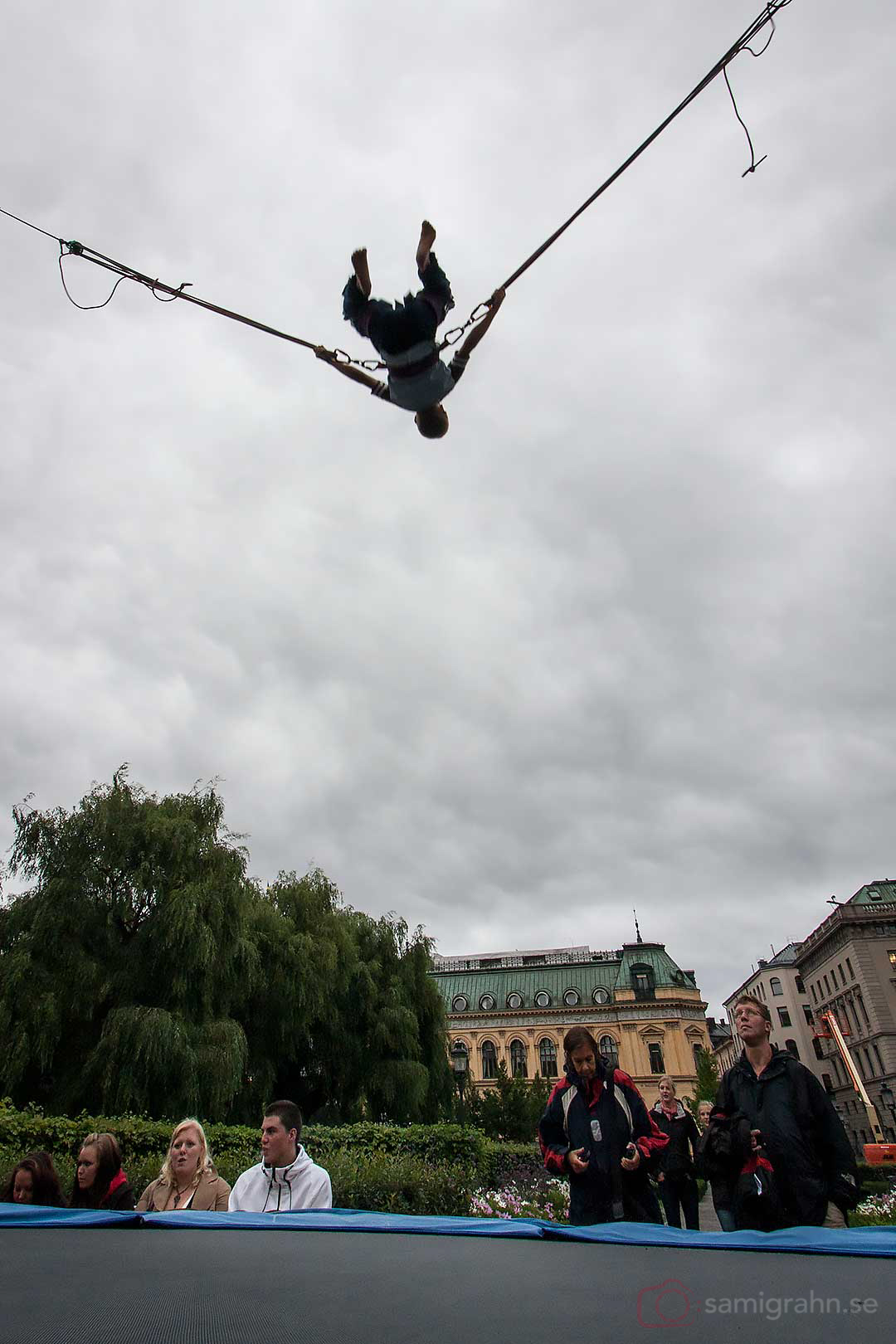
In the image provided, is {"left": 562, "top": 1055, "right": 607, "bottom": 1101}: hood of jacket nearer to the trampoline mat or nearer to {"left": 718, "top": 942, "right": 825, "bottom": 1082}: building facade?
the trampoline mat

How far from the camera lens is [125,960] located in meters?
13.7

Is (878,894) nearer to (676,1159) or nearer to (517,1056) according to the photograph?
(517,1056)

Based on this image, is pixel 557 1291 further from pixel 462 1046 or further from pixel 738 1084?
pixel 462 1046

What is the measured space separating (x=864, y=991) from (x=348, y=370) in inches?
2071

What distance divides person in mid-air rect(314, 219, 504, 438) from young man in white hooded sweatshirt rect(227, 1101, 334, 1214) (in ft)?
13.5

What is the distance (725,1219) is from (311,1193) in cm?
217

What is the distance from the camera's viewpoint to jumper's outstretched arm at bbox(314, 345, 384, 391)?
178 inches

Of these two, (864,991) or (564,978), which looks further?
(564,978)

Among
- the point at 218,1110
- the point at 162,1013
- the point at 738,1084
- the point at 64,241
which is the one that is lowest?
the point at 738,1084

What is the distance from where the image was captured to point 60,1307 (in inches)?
59.9

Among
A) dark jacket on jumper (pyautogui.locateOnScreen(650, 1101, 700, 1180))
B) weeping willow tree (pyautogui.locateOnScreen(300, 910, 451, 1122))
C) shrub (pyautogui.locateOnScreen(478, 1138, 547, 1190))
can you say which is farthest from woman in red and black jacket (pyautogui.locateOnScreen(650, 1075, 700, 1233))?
weeping willow tree (pyautogui.locateOnScreen(300, 910, 451, 1122))

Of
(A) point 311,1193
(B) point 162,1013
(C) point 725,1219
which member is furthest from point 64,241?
(B) point 162,1013

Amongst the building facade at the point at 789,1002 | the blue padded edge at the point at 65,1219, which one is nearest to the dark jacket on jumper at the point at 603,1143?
the blue padded edge at the point at 65,1219
